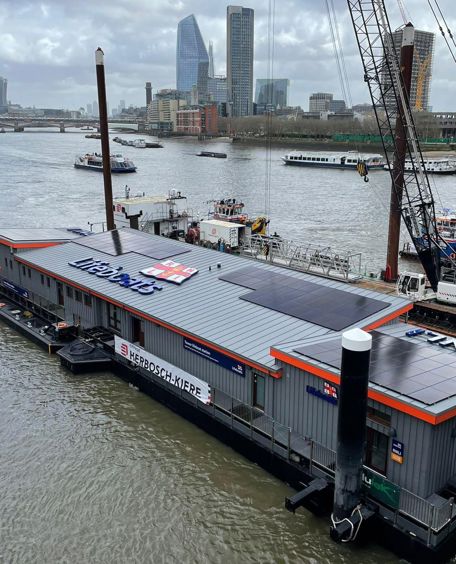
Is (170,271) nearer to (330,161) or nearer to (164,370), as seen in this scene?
(164,370)

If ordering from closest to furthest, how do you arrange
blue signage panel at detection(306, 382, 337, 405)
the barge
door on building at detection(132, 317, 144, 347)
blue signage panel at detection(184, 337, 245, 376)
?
the barge
blue signage panel at detection(306, 382, 337, 405)
blue signage panel at detection(184, 337, 245, 376)
door on building at detection(132, 317, 144, 347)

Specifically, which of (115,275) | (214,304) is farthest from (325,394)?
(115,275)

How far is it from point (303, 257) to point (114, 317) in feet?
54.8

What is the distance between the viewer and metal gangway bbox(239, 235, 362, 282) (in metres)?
36.4

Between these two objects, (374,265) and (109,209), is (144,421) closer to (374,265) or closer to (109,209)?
(109,209)

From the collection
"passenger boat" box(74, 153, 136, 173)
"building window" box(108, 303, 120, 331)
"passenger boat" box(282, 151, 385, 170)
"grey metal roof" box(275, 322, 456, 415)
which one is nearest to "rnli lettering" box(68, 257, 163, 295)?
"building window" box(108, 303, 120, 331)

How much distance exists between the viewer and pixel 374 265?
1975 inches

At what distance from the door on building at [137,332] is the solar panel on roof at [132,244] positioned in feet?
16.3

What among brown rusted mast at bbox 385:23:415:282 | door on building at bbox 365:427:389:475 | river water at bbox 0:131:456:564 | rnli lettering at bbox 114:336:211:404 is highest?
brown rusted mast at bbox 385:23:415:282

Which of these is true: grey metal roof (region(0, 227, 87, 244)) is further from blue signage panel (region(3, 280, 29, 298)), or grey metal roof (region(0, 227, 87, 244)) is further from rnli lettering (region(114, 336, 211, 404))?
rnli lettering (region(114, 336, 211, 404))

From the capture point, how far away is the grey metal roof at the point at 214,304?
20562mm

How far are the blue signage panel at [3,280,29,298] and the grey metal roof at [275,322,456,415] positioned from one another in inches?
804

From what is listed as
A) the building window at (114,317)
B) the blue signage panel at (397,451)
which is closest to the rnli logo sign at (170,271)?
the building window at (114,317)

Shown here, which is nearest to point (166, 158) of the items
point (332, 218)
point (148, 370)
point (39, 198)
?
point (39, 198)
